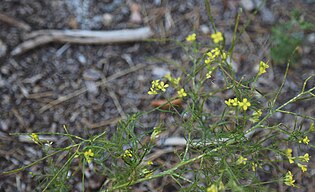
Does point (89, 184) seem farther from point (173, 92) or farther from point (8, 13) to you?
point (8, 13)

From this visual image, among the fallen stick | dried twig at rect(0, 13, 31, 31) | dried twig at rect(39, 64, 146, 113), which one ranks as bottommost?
dried twig at rect(39, 64, 146, 113)

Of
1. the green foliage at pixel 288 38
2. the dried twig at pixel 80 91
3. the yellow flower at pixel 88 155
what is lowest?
the dried twig at pixel 80 91

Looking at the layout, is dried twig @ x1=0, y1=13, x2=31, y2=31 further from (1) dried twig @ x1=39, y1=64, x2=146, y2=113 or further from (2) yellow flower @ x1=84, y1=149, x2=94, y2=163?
(2) yellow flower @ x1=84, y1=149, x2=94, y2=163

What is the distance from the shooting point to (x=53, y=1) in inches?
99.6

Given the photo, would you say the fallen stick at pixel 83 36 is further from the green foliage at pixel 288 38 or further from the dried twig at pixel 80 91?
the green foliage at pixel 288 38

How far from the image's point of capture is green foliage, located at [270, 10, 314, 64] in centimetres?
233

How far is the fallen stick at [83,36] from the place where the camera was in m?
2.38

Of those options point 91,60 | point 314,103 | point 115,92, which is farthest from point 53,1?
point 314,103

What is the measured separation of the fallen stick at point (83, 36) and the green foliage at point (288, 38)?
0.64 meters

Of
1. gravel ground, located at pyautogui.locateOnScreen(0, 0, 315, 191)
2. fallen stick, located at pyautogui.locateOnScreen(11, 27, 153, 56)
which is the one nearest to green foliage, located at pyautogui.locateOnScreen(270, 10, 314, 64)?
gravel ground, located at pyautogui.locateOnScreen(0, 0, 315, 191)

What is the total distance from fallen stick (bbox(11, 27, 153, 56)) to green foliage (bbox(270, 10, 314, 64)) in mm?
643

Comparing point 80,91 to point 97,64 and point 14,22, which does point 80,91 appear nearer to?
point 97,64

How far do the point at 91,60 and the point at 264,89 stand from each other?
2.93ft

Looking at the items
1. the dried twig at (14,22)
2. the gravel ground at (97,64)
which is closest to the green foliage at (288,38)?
the gravel ground at (97,64)
